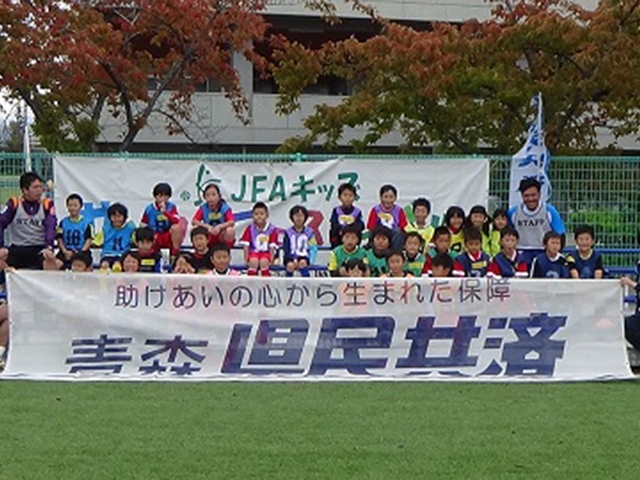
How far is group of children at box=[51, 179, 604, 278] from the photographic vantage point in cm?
800

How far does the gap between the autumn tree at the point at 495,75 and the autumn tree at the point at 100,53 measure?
5.76 ft

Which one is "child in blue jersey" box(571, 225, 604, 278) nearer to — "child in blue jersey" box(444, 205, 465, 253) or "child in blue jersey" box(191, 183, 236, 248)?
"child in blue jersey" box(444, 205, 465, 253)

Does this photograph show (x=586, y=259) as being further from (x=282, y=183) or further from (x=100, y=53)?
(x=100, y=53)

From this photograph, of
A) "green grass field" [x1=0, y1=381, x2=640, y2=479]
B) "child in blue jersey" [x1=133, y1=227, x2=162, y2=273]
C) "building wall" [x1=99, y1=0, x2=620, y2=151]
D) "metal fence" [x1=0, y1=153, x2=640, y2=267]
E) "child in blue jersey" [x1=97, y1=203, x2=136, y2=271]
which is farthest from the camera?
"building wall" [x1=99, y1=0, x2=620, y2=151]

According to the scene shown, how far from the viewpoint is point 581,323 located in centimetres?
734

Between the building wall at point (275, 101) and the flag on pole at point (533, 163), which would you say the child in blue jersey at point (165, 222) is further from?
the building wall at point (275, 101)

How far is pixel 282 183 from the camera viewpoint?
10.9 meters

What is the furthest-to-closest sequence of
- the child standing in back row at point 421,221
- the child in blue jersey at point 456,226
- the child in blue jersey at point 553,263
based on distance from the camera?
the child standing in back row at point 421,221 < the child in blue jersey at point 456,226 < the child in blue jersey at point 553,263

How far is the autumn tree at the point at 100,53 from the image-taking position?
1333 cm

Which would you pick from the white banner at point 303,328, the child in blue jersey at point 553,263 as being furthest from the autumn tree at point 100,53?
the child in blue jersey at point 553,263

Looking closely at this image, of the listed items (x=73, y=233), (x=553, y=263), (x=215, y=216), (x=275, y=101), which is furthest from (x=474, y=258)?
(x=275, y=101)

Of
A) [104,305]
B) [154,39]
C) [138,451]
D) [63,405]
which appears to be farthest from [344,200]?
[154,39]

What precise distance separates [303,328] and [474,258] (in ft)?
6.00

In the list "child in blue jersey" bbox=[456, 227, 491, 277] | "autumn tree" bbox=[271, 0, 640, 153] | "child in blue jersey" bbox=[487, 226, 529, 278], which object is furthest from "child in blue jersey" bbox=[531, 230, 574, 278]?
"autumn tree" bbox=[271, 0, 640, 153]
